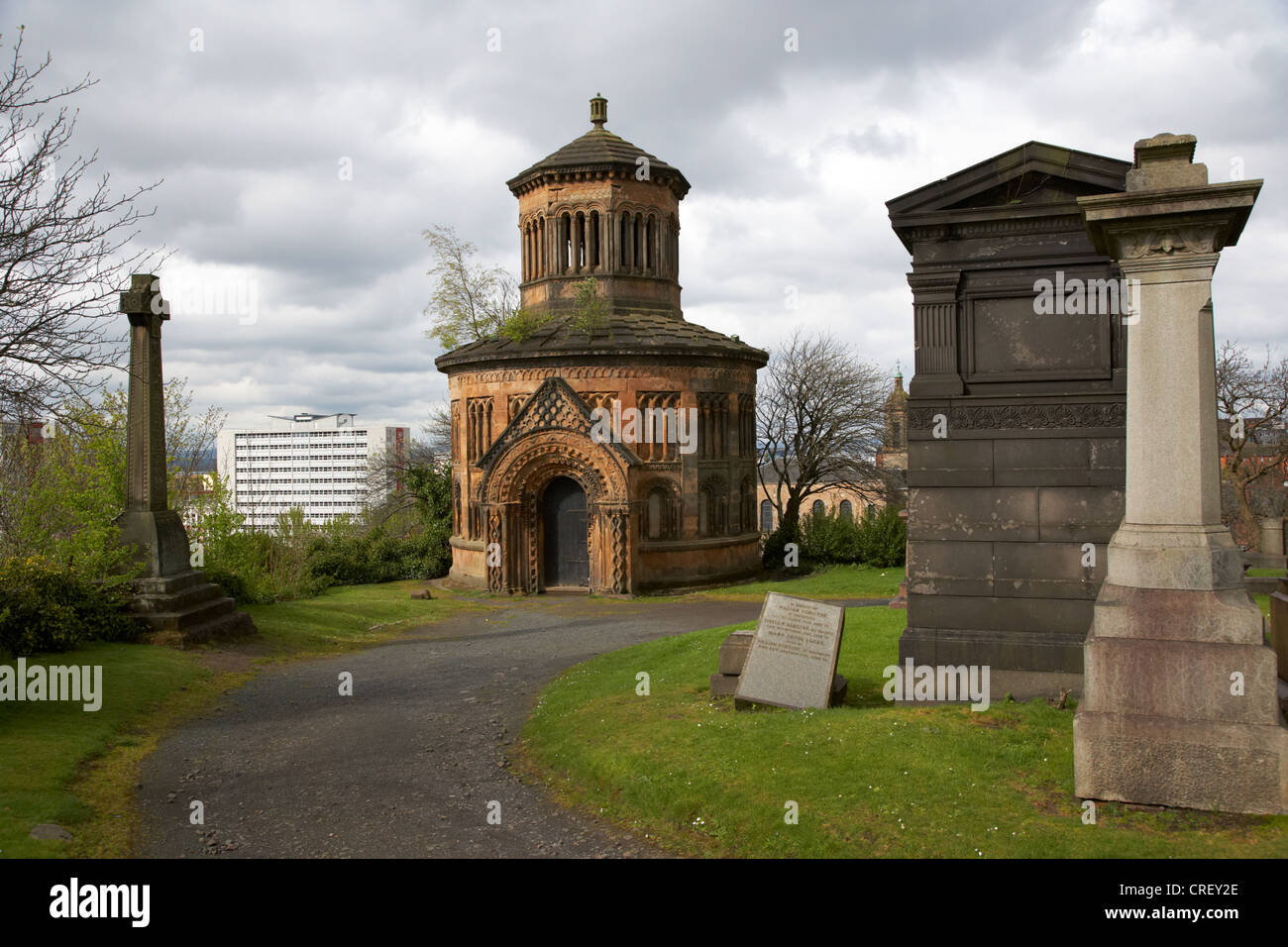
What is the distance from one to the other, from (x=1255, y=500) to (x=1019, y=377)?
136ft

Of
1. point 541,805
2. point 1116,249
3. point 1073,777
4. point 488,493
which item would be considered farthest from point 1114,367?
point 488,493

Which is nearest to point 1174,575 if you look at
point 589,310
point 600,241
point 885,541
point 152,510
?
point 152,510

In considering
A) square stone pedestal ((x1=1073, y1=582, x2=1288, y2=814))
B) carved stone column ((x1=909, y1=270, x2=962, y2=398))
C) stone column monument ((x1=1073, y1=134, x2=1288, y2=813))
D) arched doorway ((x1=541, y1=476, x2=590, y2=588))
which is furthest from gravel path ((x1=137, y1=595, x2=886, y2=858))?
arched doorway ((x1=541, y1=476, x2=590, y2=588))

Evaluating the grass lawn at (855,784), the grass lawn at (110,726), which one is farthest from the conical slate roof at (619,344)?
the grass lawn at (855,784)

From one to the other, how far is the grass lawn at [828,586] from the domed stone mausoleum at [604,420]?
1094 mm

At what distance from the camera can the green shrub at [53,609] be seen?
14.0 metres

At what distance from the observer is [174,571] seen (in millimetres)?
17281

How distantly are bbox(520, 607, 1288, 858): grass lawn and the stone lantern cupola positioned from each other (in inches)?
859

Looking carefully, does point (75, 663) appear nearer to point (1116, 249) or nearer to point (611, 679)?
point (611, 679)

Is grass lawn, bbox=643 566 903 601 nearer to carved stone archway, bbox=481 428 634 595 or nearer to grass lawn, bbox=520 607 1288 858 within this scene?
carved stone archway, bbox=481 428 634 595

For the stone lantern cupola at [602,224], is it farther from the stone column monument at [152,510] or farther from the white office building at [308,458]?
the white office building at [308,458]

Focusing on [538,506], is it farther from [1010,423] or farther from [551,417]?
[1010,423]

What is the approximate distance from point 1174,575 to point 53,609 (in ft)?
50.2

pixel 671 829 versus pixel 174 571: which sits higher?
pixel 174 571
